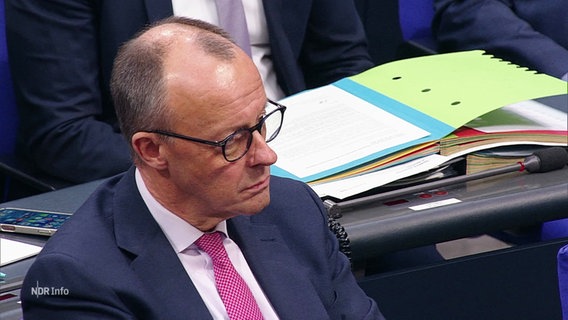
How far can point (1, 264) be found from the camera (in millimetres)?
1961

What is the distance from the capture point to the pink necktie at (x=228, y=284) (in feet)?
5.62

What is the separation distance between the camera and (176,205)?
1727mm

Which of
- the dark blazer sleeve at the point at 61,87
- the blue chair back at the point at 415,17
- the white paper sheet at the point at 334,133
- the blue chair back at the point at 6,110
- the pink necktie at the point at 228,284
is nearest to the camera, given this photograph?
the pink necktie at the point at 228,284

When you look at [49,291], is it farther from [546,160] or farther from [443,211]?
[546,160]

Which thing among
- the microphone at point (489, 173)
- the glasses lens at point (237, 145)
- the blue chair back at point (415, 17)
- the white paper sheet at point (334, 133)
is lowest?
the blue chair back at point (415, 17)

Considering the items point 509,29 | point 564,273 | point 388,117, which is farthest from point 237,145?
point 509,29

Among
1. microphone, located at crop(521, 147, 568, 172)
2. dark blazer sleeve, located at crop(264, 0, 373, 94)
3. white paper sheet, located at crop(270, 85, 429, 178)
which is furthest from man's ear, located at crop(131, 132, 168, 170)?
dark blazer sleeve, located at crop(264, 0, 373, 94)

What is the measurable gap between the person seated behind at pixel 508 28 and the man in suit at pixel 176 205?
4.84 ft

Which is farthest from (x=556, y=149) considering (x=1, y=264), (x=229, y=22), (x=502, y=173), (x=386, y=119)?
(x=1, y=264)

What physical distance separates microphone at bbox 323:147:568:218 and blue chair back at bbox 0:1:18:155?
97 cm

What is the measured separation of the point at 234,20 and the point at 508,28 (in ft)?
2.72

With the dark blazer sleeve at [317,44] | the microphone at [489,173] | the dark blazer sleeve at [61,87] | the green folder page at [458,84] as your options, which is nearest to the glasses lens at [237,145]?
the microphone at [489,173]

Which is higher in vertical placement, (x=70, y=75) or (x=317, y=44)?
(x=70, y=75)

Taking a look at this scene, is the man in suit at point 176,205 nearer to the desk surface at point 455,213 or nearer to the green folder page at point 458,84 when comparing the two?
the desk surface at point 455,213
